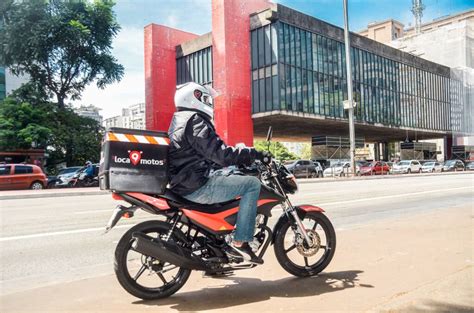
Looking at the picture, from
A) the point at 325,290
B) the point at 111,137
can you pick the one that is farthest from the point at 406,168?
the point at 111,137

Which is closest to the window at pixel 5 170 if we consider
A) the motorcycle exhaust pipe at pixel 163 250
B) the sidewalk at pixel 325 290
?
the sidewalk at pixel 325 290

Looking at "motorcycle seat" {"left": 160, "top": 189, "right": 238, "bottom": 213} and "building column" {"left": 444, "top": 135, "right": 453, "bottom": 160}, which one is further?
"building column" {"left": 444, "top": 135, "right": 453, "bottom": 160}

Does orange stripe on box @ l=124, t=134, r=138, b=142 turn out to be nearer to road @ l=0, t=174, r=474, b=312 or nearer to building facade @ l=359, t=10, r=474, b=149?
road @ l=0, t=174, r=474, b=312

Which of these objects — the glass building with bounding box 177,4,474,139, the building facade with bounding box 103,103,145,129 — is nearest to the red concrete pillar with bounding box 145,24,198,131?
the glass building with bounding box 177,4,474,139

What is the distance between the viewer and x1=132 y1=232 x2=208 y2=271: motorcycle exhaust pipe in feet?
12.0

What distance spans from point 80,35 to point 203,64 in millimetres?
12123

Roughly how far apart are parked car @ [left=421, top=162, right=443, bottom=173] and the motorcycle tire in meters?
48.4

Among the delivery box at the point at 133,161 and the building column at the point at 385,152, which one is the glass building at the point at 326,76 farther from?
the delivery box at the point at 133,161

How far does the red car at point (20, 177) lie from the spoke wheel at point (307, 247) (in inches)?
854

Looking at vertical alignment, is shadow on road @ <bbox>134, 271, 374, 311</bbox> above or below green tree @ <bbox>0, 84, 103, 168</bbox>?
below

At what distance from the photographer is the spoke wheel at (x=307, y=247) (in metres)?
4.38

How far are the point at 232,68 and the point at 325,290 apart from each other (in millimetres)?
34088

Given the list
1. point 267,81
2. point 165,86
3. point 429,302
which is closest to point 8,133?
point 165,86

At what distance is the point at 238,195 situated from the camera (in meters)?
3.94
